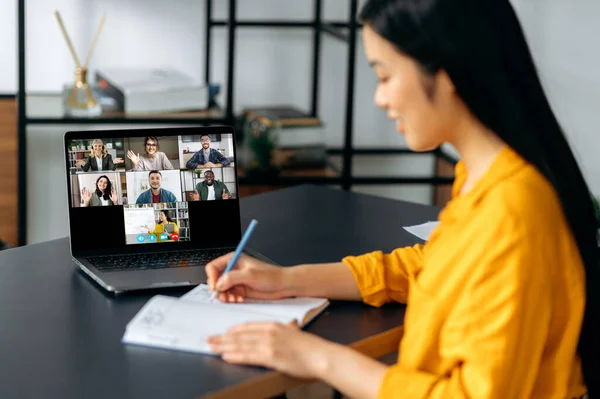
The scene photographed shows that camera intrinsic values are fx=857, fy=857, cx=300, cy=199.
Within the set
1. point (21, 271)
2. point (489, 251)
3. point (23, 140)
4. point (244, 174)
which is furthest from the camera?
point (244, 174)

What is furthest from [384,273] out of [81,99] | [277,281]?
[81,99]

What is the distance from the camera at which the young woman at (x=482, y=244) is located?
0.93m

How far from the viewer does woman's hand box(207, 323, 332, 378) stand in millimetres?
1033

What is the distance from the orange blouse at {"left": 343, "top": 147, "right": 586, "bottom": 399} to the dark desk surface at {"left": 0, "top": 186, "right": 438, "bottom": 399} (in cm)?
17

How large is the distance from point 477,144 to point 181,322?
446mm

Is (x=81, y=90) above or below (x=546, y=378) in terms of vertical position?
above

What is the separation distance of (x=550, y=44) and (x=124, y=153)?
1.71 meters

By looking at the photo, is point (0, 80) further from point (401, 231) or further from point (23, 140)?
point (401, 231)

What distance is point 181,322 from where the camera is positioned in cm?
113

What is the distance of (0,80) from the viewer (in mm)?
2799

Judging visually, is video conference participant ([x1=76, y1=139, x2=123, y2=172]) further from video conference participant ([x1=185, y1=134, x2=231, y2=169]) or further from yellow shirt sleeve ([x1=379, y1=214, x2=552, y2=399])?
yellow shirt sleeve ([x1=379, y1=214, x2=552, y2=399])

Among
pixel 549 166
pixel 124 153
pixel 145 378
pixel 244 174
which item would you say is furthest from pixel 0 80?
pixel 549 166

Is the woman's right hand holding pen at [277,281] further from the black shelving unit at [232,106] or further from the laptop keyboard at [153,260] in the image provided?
the black shelving unit at [232,106]

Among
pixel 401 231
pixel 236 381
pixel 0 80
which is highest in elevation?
pixel 0 80
